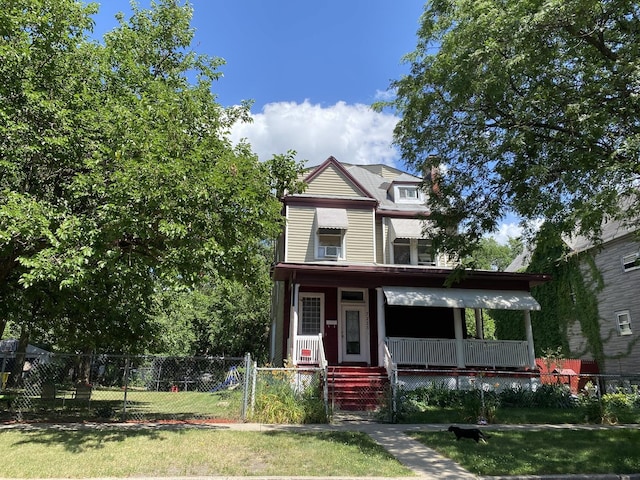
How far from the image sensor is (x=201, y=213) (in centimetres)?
838

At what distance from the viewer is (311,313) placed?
17.4 m

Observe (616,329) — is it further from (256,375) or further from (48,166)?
(48,166)

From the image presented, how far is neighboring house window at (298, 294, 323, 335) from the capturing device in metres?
17.2

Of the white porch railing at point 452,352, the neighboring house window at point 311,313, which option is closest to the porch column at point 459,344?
the white porch railing at point 452,352

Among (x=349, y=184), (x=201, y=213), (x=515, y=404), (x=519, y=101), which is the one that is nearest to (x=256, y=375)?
(x=201, y=213)

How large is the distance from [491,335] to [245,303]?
19.8 meters

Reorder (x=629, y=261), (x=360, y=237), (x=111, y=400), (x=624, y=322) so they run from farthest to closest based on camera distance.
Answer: (x=624, y=322) → (x=629, y=261) → (x=360, y=237) → (x=111, y=400)

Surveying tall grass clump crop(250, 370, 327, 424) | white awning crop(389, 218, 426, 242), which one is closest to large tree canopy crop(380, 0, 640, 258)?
white awning crop(389, 218, 426, 242)

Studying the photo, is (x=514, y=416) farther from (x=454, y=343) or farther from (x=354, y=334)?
(x=354, y=334)

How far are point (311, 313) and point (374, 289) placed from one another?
257 centimetres

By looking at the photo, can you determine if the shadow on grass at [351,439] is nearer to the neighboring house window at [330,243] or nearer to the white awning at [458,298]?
the white awning at [458,298]

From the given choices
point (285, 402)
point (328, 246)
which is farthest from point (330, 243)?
point (285, 402)

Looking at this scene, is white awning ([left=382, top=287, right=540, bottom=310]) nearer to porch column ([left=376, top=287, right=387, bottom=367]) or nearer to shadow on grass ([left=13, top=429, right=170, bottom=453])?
porch column ([left=376, top=287, right=387, bottom=367])

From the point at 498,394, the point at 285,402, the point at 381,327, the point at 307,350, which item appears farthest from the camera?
the point at 381,327
